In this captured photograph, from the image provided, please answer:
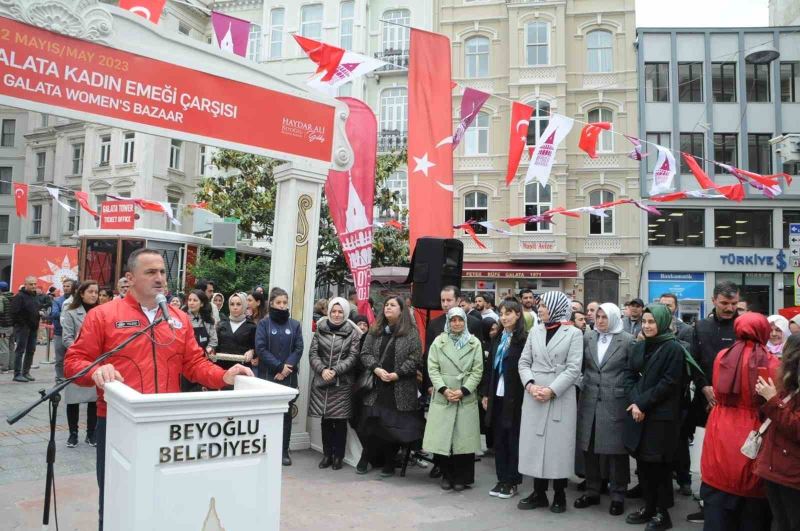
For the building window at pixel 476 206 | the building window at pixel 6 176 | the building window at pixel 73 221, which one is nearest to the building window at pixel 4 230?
the building window at pixel 6 176

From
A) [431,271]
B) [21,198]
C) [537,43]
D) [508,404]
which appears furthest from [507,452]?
[537,43]

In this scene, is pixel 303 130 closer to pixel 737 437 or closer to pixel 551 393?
pixel 551 393

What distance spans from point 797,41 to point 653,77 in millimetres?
6087

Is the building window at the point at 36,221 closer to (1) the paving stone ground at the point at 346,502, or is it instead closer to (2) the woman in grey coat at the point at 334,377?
(1) the paving stone ground at the point at 346,502

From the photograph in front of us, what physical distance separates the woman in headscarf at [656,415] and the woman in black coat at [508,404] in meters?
1.05

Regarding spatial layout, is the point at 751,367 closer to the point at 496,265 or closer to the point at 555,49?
the point at 496,265

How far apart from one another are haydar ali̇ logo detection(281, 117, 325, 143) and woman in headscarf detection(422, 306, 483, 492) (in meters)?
2.93

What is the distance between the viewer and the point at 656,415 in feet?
16.9

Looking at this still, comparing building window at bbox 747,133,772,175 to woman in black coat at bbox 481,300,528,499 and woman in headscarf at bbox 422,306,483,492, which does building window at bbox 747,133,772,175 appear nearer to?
woman in black coat at bbox 481,300,528,499

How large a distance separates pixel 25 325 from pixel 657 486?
11344 millimetres

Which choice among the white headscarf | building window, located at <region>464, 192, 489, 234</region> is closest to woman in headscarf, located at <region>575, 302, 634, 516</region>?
the white headscarf

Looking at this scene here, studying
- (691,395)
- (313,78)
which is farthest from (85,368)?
(313,78)

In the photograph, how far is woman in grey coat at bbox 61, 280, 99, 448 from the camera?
6961 millimetres

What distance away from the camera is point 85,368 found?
3.05 metres
